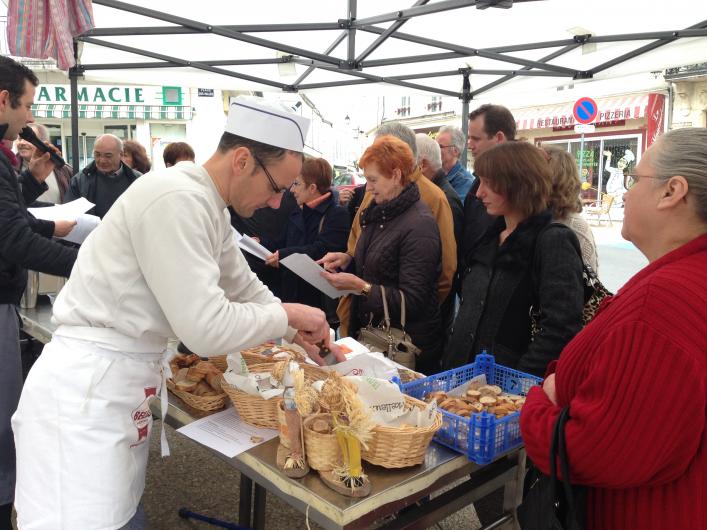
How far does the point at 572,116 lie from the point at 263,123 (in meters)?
17.2

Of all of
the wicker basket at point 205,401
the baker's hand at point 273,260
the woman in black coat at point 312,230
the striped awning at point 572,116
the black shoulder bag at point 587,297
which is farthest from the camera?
the striped awning at point 572,116

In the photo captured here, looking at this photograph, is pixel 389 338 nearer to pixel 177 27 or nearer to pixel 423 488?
pixel 423 488

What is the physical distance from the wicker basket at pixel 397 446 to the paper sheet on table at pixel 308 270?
1306mm

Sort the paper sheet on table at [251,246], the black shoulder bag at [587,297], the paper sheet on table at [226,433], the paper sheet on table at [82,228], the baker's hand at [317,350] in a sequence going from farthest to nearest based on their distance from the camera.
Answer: the paper sheet on table at [251,246]
the paper sheet on table at [82,228]
the black shoulder bag at [587,297]
the baker's hand at [317,350]
the paper sheet on table at [226,433]

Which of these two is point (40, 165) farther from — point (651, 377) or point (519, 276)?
point (651, 377)

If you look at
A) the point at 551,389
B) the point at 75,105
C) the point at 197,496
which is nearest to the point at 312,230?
the point at 197,496

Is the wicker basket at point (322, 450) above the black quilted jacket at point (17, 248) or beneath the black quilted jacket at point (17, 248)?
beneath

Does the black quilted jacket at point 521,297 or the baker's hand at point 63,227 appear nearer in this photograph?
the black quilted jacket at point 521,297

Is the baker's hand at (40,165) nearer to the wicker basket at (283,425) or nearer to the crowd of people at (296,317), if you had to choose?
the crowd of people at (296,317)

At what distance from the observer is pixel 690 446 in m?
1.15

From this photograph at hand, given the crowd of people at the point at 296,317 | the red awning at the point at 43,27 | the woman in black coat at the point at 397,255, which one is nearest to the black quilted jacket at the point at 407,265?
the woman in black coat at the point at 397,255

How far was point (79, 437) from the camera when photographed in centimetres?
145

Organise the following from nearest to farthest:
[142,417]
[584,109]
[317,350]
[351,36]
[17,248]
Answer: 1. [142,417]
2. [317,350]
3. [17,248]
4. [351,36]
5. [584,109]

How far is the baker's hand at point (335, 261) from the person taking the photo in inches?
124
